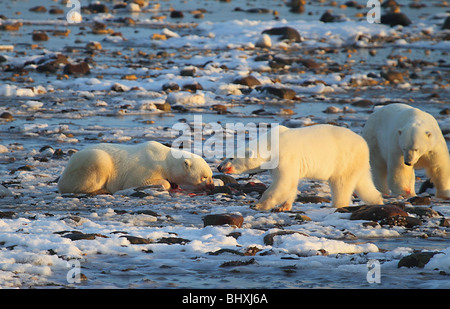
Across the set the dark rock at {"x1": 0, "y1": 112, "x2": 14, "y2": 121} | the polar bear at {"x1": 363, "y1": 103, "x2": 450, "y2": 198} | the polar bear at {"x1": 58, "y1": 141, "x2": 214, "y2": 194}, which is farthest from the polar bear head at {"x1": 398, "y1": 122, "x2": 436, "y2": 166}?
the dark rock at {"x1": 0, "y1": 112, "x2": 14, "y2": 121}

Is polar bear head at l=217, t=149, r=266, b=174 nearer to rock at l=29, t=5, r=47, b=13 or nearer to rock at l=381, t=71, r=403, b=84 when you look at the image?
rock at l=381, t=71, r=403, b=84

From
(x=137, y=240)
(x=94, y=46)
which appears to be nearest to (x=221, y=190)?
(x=137, y=240)

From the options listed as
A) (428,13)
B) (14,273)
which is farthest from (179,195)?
(428,13)

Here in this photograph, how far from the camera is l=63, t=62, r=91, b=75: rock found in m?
19.9

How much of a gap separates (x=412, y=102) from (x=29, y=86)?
9.11 metres

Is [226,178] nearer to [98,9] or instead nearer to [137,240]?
[137,240]

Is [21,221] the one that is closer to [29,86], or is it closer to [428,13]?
[29,86]

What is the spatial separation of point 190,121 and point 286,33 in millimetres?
15801

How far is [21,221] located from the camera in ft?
23.1

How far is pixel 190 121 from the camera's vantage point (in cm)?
1436

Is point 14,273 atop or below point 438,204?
atop

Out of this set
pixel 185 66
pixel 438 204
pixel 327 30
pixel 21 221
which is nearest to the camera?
pixel 21 221

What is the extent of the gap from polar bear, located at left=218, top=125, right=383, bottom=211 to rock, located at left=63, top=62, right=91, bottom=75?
12.9 m

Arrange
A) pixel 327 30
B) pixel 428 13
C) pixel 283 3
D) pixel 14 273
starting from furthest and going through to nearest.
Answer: pixel 283 3 < pixel 428 13 < pixel 327 30 < pixel 14 273
